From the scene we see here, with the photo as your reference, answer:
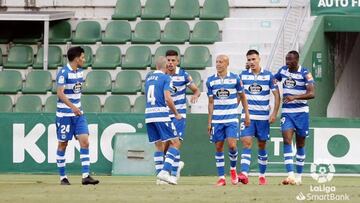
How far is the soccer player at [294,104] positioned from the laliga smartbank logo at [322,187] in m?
0.75

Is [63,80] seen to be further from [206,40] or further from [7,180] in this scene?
[206,40]

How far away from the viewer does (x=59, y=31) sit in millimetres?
28938

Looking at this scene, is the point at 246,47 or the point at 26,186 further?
the point at 246,47

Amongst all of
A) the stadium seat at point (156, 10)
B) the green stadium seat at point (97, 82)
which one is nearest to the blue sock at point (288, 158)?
the green stadium seat at point (97, 82)

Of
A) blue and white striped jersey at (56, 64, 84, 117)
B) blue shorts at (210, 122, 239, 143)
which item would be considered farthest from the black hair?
blue shorts at (210, 122, 239, 143)

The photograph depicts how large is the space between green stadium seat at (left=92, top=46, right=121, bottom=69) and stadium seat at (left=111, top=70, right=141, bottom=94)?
0.56 m

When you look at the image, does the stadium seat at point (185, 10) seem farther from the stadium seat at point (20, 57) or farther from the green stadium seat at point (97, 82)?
the stadium seat at point (20, 57)

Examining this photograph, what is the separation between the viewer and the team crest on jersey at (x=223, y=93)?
19000mm

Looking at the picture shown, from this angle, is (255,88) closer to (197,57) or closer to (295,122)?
(295,122)

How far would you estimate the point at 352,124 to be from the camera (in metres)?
23.6

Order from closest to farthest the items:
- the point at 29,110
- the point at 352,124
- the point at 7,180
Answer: the point at 7,180 → the point at 352,124 → the point at 29,110

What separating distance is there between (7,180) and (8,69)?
24.3 ft

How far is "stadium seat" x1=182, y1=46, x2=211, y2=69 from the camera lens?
89.6 ft

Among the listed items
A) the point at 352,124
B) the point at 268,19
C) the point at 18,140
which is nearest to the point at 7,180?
the point at 18,140
